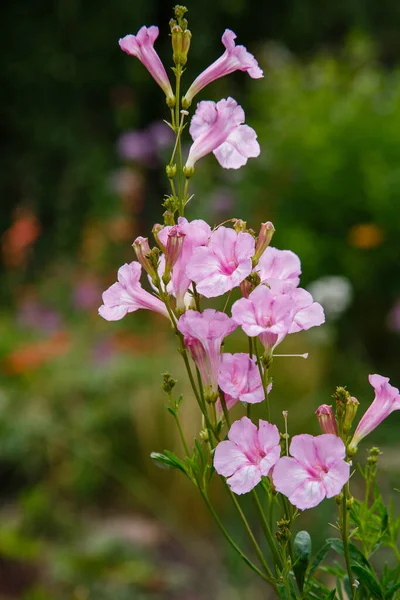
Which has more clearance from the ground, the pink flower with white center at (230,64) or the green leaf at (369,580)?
the pink flower with white center at (230,64)

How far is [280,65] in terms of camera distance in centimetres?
618

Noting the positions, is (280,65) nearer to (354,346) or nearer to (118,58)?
(118,58)

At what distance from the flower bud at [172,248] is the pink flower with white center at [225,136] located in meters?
0.12

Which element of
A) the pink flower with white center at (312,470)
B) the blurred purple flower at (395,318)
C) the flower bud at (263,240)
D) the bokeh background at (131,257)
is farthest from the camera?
the blurred purple flower at (395,318)

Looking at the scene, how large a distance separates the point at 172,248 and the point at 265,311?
10 cm

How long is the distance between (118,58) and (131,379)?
12.7ft

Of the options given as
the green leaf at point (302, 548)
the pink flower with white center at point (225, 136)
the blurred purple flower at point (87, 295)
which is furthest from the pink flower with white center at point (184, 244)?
the blurred purple flower at point (87, 295)

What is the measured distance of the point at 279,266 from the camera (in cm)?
76

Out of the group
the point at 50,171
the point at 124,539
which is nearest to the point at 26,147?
the point at 50,171

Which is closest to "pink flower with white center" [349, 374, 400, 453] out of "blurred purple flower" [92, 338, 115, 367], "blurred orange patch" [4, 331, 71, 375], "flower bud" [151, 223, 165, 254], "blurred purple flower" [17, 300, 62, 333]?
"flower bud" [151, 223, 165, 254]

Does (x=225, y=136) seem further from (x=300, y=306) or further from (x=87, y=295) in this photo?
(x=87, y=295)

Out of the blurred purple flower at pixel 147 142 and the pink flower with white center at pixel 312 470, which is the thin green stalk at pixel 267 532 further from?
the blurred purple flower at pixel 147 142

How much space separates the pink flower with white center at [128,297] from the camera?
0.77m

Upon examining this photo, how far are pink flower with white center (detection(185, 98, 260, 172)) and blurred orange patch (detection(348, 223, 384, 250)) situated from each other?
330cm
